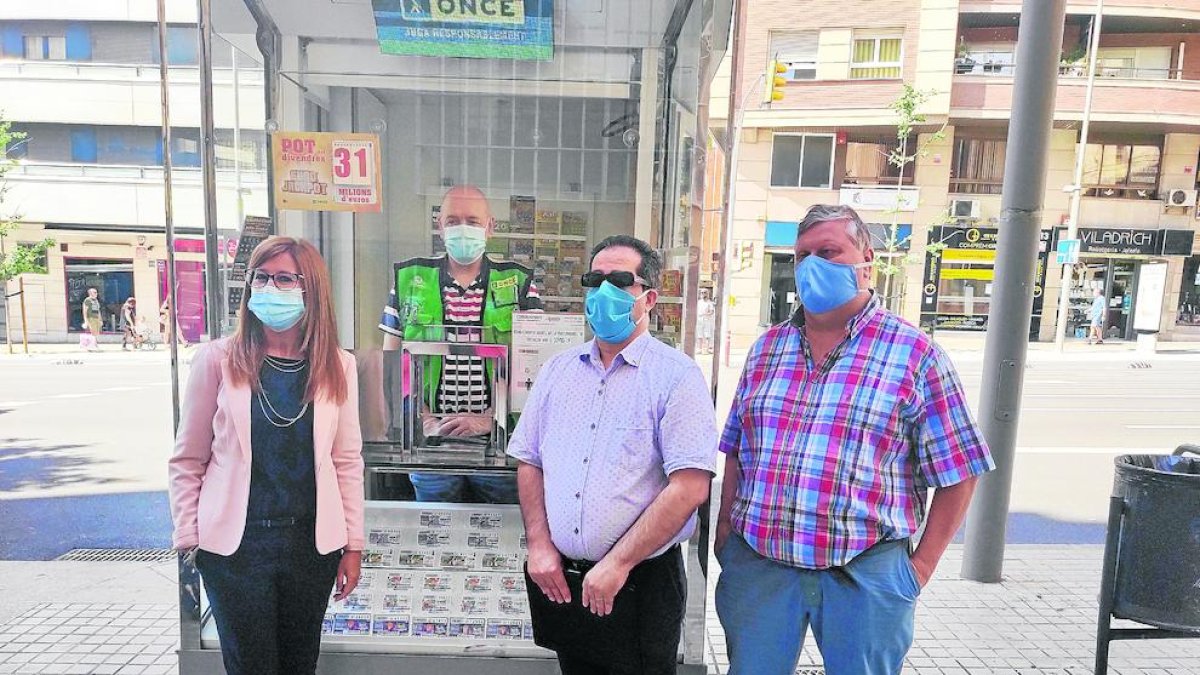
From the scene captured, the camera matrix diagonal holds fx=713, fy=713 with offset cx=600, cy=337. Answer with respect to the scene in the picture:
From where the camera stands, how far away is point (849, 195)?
68.1 ft

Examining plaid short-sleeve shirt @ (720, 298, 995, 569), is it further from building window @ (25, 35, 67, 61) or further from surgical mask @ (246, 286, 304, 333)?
building window @ (25, 35, 67, 61)

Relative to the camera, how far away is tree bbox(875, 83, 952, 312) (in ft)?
58.3

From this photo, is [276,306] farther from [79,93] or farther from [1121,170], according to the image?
[1121,170]

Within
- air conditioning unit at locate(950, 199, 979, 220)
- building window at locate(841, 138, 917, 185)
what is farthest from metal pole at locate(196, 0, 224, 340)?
air conditioning unit at locate(950, 199, 979, 220)

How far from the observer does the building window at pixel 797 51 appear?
782 inches

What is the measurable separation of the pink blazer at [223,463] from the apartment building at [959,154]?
17.7 m

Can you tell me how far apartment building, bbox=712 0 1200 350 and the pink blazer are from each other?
698 inches

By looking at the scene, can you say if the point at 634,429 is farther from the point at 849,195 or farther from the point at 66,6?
the point at 66,6

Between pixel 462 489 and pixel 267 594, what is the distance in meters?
0.95

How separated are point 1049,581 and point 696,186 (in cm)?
377

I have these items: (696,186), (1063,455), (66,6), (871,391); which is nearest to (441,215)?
(696,186)

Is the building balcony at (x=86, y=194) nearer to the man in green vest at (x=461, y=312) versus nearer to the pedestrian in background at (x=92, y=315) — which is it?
the pedestrian in background at (x=92, y=315)

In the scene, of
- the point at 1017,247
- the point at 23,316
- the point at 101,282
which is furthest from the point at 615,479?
the point at 101,282

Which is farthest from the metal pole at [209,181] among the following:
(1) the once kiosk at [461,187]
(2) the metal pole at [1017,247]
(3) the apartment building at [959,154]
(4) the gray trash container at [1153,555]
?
(3) the apartment building at [959,154]
